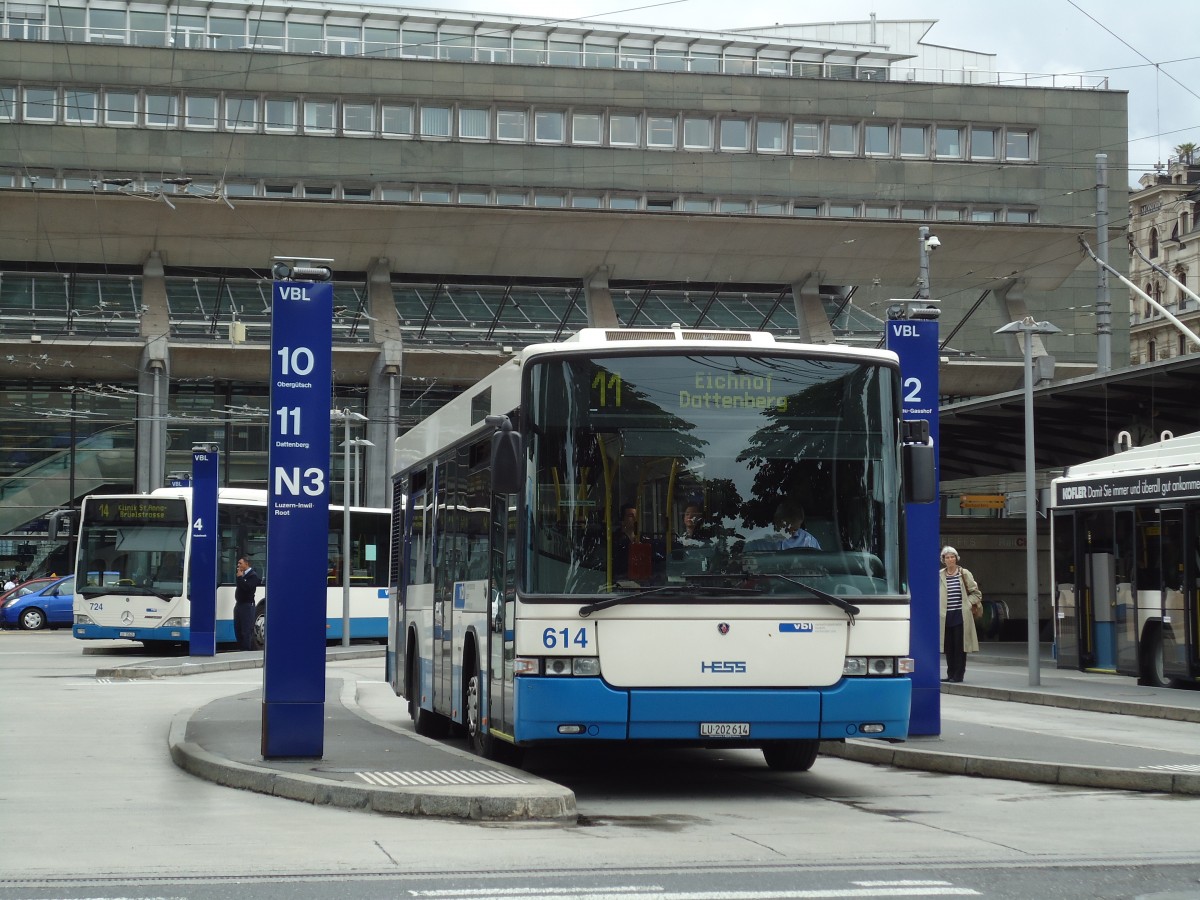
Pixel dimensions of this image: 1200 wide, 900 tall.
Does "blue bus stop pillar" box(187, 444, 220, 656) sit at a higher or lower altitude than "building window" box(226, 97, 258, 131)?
lower

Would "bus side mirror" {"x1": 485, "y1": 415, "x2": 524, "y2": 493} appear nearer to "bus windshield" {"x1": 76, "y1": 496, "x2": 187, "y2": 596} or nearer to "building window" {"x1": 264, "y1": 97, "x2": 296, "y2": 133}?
"bus windshield" {"x1": 76, "y1": 496, "x2": 187, "y2": 596}

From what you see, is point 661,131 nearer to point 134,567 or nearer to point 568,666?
point 134,567

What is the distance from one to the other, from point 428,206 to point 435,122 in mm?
6219

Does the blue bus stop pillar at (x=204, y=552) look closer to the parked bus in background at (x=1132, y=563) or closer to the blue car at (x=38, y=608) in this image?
the parked bus in background at (x=1132, y=563)

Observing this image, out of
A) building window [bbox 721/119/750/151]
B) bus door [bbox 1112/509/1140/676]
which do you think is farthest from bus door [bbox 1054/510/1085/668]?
building window [bbox 721/119/750/151]

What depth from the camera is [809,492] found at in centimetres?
1115

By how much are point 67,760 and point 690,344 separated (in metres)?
6.73

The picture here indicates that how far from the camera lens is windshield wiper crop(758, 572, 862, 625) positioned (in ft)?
36.1

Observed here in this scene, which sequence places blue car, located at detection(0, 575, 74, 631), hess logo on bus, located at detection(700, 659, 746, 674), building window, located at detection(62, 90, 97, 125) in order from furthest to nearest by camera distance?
1. building window, located at detection(62, 90, 97, 125)
2. blue car, located at detection(0, 575, 74, 631)
3. hess logo on bus, located at detection(700, 659, 746, 674)

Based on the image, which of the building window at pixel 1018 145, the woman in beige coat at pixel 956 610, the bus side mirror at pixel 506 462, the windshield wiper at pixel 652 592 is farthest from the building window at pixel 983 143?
the bus side mirror at pixel 506 462

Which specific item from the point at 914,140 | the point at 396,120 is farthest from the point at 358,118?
the point at 914,140

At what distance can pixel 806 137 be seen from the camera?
5450 centimetres

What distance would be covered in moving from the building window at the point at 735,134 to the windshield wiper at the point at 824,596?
44.0 meters

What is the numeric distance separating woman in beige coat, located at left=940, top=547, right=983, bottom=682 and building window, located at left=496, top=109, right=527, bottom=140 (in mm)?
31310
